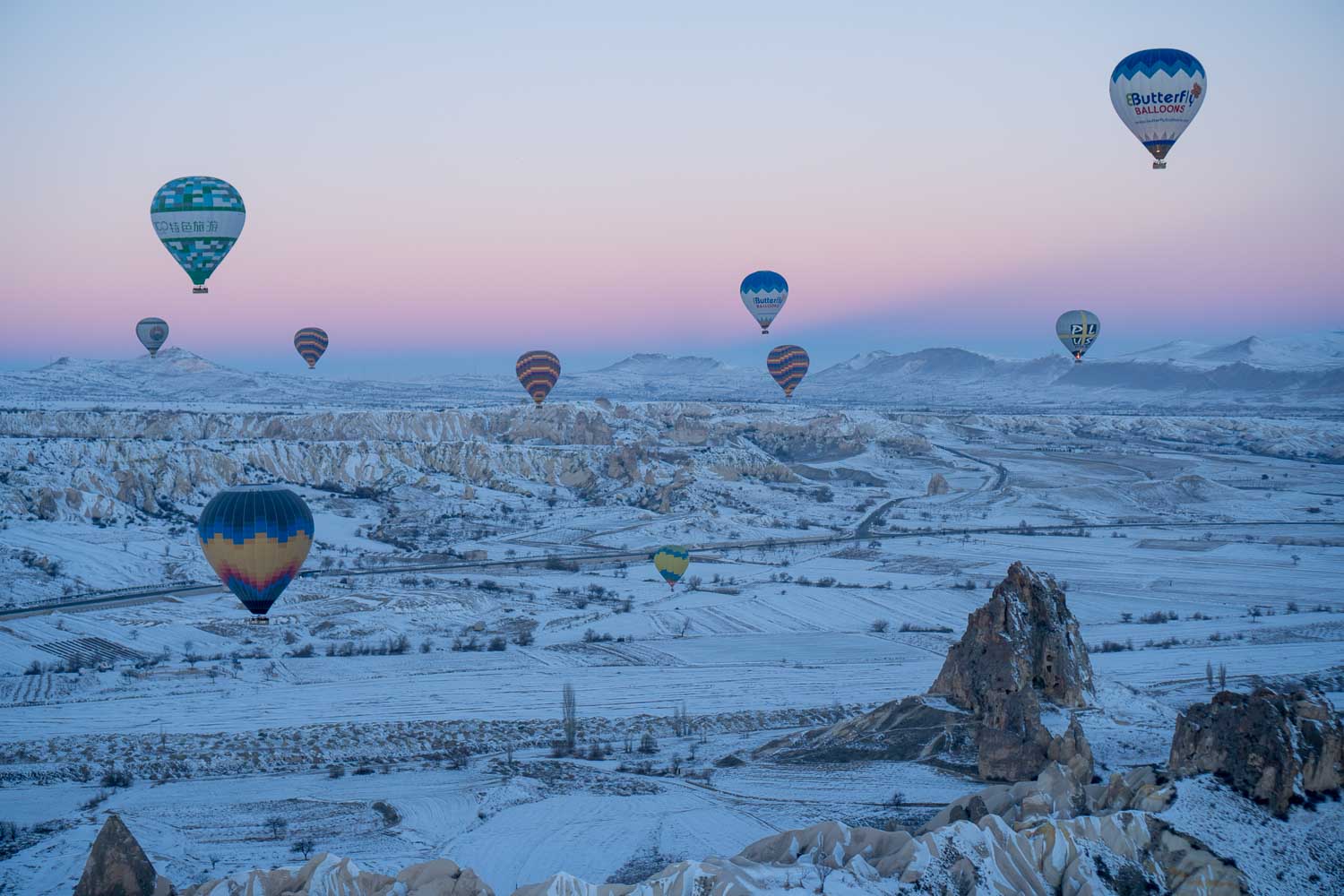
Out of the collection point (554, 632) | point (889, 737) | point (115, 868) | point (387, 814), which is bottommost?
point (554, 632)

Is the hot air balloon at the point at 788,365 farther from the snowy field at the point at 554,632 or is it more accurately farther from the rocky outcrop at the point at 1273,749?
the rocky outcrop at the point at 1273,749

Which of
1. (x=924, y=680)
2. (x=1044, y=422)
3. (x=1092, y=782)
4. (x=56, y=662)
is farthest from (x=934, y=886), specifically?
(x=1044, y=422)

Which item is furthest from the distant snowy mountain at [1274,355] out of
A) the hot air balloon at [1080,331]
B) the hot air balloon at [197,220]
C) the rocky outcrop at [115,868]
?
the rocky outcrop at [115,868]

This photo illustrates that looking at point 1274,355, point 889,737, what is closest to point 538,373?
point 889,737

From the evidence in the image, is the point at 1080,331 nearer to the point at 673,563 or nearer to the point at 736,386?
the point at 673,563

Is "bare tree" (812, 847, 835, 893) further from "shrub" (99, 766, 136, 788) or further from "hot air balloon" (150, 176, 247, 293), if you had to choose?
"hot air balloon" (150, 176, 247, 293)

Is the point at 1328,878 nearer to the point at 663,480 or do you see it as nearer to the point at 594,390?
the point at 663,480
